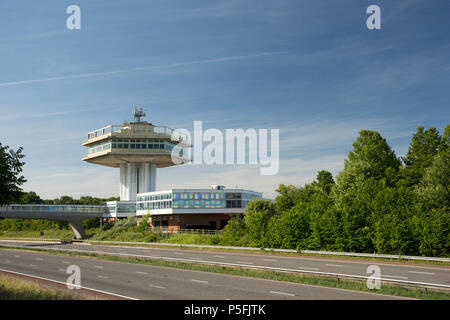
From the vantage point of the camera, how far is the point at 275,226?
42.0 meters

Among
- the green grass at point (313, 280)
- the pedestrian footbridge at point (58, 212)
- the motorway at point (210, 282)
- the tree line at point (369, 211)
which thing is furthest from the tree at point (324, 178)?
the pedestrian footbridge at point (58, 212)

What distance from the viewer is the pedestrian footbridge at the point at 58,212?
251 feet

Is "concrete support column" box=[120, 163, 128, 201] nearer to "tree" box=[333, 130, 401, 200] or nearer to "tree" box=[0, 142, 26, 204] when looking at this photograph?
"tree" box=[333, 130, 401, 200]

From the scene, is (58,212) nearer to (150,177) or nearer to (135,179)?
(135,179)

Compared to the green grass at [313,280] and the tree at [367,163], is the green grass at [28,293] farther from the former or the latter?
the tree at [367,163]

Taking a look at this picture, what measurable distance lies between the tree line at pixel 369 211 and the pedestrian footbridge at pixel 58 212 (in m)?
42.6

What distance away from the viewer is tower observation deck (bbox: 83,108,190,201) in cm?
9019

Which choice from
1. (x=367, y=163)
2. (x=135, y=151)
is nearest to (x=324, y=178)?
(x=367, y=163)

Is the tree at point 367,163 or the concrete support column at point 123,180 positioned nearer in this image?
the tree at point 367,163

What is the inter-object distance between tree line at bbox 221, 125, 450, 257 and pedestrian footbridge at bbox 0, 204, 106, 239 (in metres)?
42.6

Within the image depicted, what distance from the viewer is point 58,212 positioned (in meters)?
80.6

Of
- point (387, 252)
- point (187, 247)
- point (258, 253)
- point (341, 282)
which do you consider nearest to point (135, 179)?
point (187, 247)

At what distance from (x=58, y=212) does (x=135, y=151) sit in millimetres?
20882
